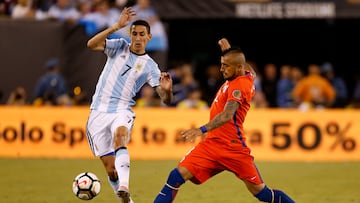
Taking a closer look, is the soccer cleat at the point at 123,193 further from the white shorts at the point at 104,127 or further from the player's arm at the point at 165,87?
the player's arm at the point at 165,87

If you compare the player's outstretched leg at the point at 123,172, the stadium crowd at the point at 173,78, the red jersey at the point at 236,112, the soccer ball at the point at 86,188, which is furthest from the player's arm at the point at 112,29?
the stadium crowd at the point at 173,78

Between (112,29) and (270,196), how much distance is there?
2.59 m

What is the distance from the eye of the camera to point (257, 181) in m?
9.96

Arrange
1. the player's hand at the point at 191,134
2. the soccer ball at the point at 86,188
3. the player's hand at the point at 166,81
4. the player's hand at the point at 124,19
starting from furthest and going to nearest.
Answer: the soccer ball at the point at 86,188 → the player's hand at the point at 124,19 → the player's hand at the point at 166,81 → the player's hand at the point at 191,134

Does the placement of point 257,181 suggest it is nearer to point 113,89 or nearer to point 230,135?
point 230,135

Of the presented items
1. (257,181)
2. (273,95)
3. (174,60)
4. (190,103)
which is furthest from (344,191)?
(174,60)

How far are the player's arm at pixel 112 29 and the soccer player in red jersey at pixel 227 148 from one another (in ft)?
4.34

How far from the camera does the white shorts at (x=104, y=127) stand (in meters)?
11.0

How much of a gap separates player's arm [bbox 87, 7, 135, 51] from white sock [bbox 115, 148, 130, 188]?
4.14ft

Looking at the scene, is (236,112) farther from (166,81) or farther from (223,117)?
(166,81)

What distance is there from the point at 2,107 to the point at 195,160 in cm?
1021

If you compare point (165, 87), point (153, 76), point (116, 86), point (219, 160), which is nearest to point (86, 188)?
point (116, 86)

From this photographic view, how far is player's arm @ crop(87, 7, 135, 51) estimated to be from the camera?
35.0 ft

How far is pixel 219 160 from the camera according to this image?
9.88 meters
